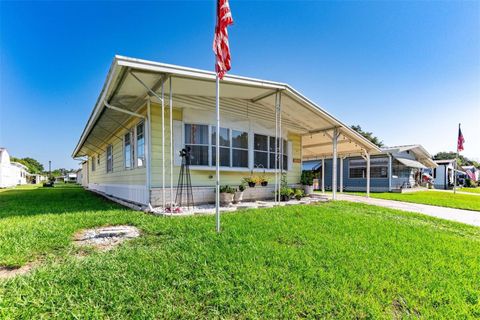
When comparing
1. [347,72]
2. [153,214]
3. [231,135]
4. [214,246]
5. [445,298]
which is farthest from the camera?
[347,72]

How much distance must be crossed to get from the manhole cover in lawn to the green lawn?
197 millimetres

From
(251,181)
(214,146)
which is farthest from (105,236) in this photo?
(251,181)

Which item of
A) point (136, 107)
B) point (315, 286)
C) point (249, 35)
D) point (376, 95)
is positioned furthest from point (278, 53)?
point (315, 286)

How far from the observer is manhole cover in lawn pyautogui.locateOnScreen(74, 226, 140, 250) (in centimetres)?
362

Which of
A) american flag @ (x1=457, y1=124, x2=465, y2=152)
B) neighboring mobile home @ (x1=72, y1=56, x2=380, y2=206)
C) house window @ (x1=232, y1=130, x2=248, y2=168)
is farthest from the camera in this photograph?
american flag @ (x1=457, y1=124, x2=465, y2=152)

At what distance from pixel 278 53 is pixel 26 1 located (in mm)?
8860

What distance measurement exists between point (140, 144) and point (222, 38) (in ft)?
16.5

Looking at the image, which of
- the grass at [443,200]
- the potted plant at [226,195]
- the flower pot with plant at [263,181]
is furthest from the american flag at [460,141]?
the potted plant at [226,195]

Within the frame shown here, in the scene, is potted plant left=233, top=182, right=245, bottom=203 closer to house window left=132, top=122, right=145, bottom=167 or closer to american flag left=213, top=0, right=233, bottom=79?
house window left=132, top=122, right=145, bottom=167

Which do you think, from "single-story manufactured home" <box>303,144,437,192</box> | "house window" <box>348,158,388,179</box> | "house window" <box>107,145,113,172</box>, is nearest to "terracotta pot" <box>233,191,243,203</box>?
"house window" <box>107,145,113,172</box>

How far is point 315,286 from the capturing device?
2.45m

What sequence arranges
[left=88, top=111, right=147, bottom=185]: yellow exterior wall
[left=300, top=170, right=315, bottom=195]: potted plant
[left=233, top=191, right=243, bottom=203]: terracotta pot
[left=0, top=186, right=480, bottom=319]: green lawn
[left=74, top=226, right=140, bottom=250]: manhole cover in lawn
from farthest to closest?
[left=300, top=170, right=315, bottom=195]: potted plant < [left=233, top=191, right=243, bottom=203]: terracotta pot < [left=88, top=111, right=147, bottom=185]: yellow exterior wall < [left=74, top=226, right=140, bottom=250]: manhole cover in lawn < [left=0, top=186, right=480, bottom=319]: green lawn

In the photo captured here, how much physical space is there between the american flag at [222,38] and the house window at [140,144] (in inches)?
170

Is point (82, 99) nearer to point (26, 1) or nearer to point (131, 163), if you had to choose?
point (26, 1)
